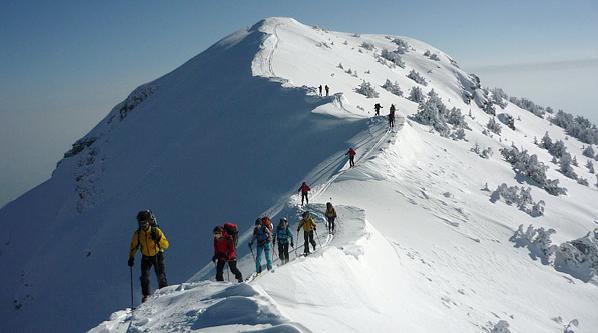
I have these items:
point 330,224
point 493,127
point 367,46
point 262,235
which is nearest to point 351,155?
point 330,224

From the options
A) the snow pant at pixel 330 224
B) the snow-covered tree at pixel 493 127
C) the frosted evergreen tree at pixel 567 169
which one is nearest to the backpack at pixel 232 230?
the snow pant at pixel 330 224

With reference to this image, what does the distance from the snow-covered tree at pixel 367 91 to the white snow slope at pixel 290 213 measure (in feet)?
2.09

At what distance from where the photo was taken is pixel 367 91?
3675cm

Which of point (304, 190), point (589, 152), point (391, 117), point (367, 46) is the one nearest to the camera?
point (304, 190)

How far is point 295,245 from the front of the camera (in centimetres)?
1379

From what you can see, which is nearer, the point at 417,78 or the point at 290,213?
the point at 290,213

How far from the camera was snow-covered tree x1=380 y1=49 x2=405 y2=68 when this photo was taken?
58031 mm

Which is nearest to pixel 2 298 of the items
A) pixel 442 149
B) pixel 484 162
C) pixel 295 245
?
pixel 295 245

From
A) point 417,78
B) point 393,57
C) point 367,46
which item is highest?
point 367,46

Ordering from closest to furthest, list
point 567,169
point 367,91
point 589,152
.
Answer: point 567,169 → point 367,91 → point 589,152

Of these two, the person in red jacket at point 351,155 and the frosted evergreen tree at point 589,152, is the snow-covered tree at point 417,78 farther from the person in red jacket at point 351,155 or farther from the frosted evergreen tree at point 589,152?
the person in red jacket at point 351,155

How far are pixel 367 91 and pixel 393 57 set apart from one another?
24862 millimetres

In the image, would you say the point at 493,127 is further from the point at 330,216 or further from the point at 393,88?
the point at 330,216

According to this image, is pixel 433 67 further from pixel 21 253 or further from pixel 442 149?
pixel 21 253
